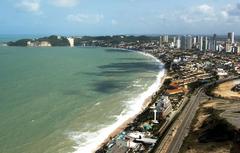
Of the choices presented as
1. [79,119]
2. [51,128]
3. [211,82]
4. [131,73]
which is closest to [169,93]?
[211,82]

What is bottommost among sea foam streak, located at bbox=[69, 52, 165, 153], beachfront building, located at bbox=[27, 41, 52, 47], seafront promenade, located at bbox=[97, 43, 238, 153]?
sea foam streak, located at bbox=[69, 52, 165, 153]

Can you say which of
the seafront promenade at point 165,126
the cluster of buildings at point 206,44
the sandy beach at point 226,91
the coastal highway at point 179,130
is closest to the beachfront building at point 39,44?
the cluster of buildings at point 206,44

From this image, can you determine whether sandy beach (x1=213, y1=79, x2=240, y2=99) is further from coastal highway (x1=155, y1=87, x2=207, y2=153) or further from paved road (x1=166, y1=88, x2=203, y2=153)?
coastal highway (x1=155, y1=87, x2=207, y2=153)

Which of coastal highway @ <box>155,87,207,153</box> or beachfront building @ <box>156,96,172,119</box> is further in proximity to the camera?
beachfront building @ <box>156,96,172,119</box>

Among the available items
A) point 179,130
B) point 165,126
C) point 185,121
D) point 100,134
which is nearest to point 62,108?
point 100,134

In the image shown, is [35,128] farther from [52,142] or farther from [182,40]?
[182,40]

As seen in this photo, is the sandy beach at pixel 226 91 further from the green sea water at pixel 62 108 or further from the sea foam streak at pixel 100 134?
the green sea water at pixel 62 108

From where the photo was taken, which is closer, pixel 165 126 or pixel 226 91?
pixel 165 126

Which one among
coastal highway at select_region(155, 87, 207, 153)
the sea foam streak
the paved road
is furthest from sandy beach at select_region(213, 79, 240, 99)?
the sea foam streak

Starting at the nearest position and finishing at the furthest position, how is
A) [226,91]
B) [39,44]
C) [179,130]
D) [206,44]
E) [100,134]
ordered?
[179,130], [100,134], [226,91], [206,44], [39,44]

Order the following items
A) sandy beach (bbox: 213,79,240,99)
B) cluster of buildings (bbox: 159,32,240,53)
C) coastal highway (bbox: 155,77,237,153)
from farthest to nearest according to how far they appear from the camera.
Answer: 1. cluster of buildings (bbox: 159,32,240,53)
2. sandy beach (bbox: 213,79,240,99)
3. coastal highway (bbox: 155,77,237,153)

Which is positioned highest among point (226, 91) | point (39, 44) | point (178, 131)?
point (39, 44)

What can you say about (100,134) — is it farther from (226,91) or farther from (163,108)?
(226,91)
